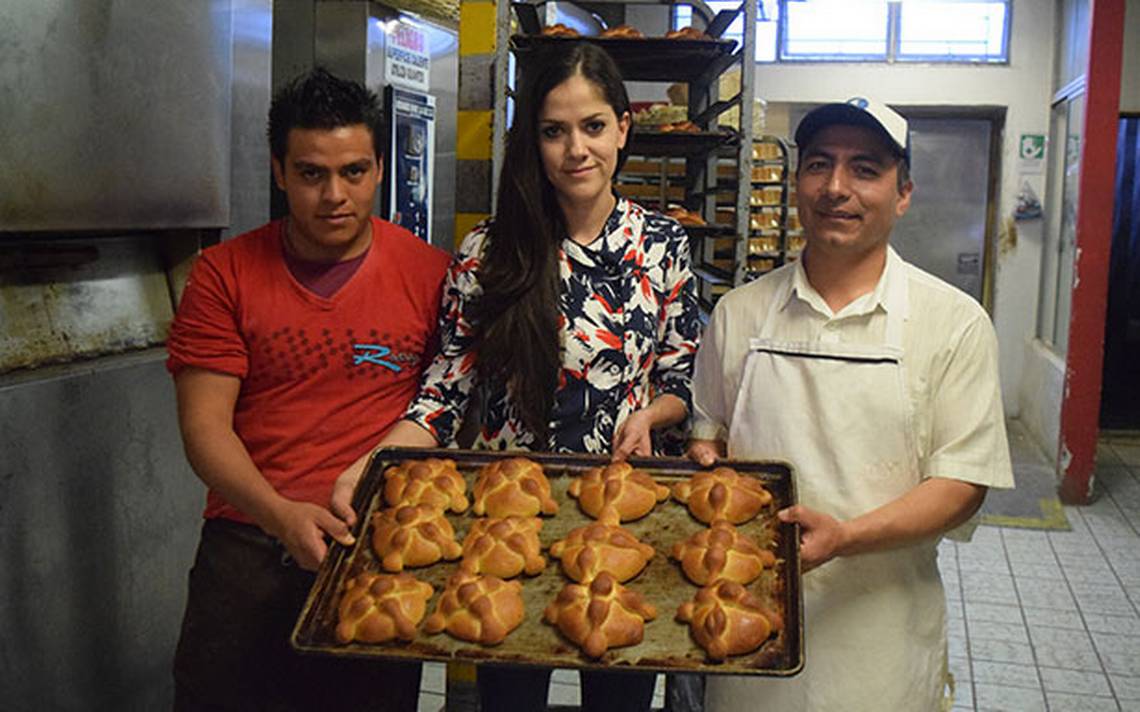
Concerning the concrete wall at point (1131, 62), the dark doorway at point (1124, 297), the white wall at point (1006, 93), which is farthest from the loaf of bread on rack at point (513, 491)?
the dark doorway at point (1124, 297)

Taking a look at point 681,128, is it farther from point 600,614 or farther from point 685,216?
point 600,614

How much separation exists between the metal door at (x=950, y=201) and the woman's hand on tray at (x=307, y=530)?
25.3 ft

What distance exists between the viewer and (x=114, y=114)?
2715 mm

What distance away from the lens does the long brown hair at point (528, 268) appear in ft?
6.58

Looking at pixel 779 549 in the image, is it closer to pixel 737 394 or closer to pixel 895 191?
pixel 737 394

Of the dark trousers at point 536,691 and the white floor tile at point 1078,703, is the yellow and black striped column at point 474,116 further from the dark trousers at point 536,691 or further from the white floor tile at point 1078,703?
the white floor tile at point 1078,703

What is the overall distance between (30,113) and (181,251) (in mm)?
734

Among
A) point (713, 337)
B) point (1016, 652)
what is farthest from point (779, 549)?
point (1016, 652)

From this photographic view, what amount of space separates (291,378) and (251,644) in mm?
553

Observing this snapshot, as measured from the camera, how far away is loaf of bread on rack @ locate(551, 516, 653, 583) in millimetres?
1706

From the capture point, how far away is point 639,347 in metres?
2.09

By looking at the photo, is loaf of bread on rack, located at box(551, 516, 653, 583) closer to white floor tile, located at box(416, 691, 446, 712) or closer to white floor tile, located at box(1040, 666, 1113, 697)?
white floor tile, located at box(416, 691, 446, 712)

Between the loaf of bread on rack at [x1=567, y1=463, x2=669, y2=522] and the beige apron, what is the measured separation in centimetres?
23

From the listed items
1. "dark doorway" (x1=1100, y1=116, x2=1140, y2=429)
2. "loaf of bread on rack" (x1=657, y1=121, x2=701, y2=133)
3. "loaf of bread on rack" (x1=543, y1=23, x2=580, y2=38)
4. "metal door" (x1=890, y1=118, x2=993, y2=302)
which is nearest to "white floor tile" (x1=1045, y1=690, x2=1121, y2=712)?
"loaf of bread on rack" (x1=657, y1=121, x2=701, y2=133)
